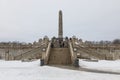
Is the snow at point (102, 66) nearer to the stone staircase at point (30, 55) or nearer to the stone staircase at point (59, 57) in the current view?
the stone staircase at point (59, 57)

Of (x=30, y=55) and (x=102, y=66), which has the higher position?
(x=30, y=55)

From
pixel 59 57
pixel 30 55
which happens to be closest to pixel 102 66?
pixel 59 57

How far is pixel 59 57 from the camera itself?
24.4 meters

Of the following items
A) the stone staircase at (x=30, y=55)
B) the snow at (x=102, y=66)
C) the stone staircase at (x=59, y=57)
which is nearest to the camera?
the snow at (x=102, y=66)

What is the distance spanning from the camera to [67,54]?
25781 mm

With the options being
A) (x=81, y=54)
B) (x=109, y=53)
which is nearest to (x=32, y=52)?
(x=81, y=54)

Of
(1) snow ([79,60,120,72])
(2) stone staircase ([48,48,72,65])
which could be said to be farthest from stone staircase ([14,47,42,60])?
(1) snow ([79,60,120,72])

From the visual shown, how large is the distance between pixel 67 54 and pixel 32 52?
505 centimetres

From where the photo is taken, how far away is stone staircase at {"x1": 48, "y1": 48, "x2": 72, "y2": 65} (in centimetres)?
2274

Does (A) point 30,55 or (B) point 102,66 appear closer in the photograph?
(B) point 102,66

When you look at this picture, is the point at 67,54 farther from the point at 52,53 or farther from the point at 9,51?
the point at 9,51

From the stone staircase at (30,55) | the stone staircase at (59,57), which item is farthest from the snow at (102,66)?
the stone staircase at (30,55)

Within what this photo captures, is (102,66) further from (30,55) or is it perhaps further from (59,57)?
(30,55)

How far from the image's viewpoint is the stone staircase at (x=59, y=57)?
2274 cm
